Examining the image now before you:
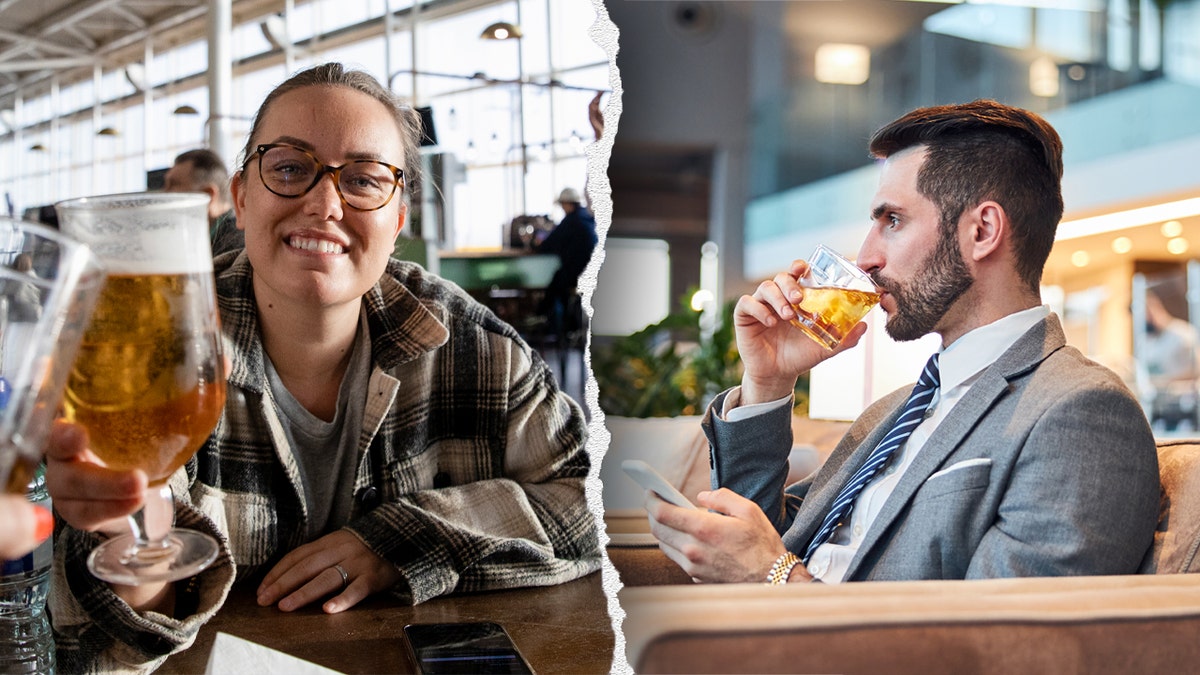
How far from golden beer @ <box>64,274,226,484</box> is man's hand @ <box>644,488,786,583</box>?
29 centimetres

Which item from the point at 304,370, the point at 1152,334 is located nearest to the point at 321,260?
the point at 304,370

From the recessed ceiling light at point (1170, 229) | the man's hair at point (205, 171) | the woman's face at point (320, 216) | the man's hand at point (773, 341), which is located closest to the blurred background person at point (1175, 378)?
the recessed ceiling light at point (1170, 229)

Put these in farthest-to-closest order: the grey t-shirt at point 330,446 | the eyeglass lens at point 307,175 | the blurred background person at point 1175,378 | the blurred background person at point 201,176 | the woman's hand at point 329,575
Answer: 1. the blurred background person at point 1175,378
2. the blurred background person at point 201,176
3. the grey t-shirt at point 330,446
4. the eyeglass lens at point 307,175
5. the woman's hand at point 329,575

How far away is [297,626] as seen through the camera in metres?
0.88

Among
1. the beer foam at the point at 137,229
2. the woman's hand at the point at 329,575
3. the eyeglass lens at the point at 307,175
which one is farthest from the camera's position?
the eyeglass lens at the point at 307,175

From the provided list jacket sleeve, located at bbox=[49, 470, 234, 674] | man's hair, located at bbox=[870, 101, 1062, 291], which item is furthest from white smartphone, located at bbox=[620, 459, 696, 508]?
jacket sleeve, located at bbox=[49, 470, 234, 674]

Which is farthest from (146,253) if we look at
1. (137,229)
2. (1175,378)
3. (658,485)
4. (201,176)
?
(1175,378)

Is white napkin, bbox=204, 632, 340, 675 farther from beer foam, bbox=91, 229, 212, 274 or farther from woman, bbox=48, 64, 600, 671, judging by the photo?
beer foam, bbox=91, 229, 212, 274

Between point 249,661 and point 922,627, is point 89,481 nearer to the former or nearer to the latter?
point 249,661

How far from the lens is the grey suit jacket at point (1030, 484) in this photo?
1.97ft

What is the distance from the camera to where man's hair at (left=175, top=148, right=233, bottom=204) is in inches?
104

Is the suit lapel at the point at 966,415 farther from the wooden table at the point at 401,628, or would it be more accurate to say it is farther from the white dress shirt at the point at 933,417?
the wooden table at the point at 401,628

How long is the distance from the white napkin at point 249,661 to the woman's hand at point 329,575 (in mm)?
190

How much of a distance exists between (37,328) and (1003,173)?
550 mm
